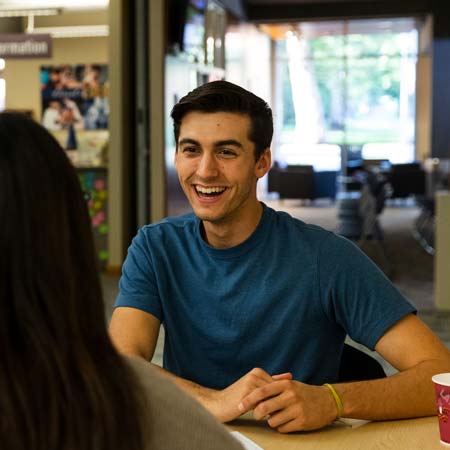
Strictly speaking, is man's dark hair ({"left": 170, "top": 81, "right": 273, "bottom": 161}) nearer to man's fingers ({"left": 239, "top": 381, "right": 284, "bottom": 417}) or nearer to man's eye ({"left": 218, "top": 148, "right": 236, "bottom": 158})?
man's eye ({"left": 218, "top": 148, "right": 236, "bottom": 158})

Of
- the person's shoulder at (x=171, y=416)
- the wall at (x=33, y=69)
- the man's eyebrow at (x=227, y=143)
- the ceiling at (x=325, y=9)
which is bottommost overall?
the person's shoulder at (x=171, y=416)

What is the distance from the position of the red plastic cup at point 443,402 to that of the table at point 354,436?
23 mm

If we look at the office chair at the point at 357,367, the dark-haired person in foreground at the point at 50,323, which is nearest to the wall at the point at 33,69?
the office chair at the point at 357,367

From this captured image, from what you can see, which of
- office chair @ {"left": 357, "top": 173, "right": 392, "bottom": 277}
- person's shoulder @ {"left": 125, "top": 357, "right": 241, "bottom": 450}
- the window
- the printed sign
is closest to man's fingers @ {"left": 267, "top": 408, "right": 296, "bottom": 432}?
person's shoulder @ {"left": 125, "top": 357, "right": 241, "bottom": 450}

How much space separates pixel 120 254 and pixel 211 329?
665 cm

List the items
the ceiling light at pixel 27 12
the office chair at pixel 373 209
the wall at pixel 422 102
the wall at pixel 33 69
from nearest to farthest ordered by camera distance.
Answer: the office chair at pixel 373 209 → the ceiling light at pixel 27 12 → the wall at pixel 33 69 → the wall at pixel 422 102

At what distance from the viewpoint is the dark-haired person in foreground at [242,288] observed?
1904mm

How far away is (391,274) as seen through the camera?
860 centimetres

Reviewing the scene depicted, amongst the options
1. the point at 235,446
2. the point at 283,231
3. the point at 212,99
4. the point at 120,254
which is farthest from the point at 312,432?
the point at 120,254

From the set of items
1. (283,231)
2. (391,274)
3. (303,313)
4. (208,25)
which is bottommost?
(391,274)

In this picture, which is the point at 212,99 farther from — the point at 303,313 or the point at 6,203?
the point at 6,203

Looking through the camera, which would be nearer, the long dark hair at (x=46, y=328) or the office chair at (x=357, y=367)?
the long dark hair at (x=46, y=328)

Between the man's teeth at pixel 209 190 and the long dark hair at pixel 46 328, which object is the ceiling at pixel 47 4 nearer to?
the man's teeth at pixel 209 190

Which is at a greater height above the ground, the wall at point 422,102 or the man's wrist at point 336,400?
the wall at point 422,102
